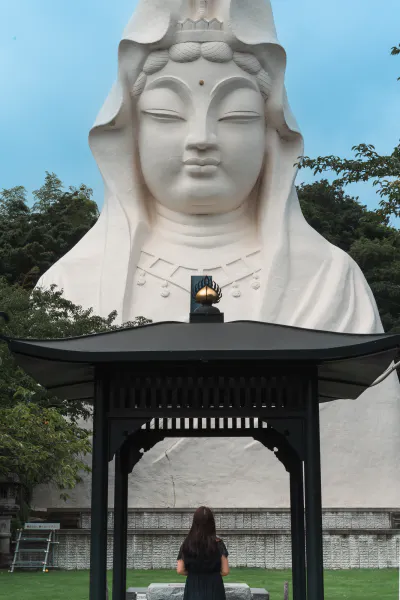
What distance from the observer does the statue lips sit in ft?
47.1

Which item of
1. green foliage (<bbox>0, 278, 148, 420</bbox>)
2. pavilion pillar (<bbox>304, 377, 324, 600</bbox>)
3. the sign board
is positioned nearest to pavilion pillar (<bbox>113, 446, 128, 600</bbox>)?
pavilion pillar (<bbox>304, 377, 324, 600</bbox>)

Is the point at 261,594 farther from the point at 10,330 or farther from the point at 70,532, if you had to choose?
the point at 10,330

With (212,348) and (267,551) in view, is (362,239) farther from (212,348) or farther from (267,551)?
(212,348)

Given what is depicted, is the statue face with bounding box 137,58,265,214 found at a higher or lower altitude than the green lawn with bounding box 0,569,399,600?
higher

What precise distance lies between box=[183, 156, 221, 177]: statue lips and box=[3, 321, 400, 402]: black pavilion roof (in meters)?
9.50

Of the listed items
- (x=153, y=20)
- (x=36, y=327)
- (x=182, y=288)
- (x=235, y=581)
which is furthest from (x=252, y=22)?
(x=235, y=581)

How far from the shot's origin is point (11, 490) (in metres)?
11.8

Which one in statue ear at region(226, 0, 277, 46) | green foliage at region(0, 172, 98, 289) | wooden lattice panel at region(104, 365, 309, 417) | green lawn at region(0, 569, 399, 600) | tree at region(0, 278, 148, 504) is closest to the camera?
wooden lattice panel at region(104, 365, 309, 417)

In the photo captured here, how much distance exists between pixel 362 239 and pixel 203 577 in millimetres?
17919

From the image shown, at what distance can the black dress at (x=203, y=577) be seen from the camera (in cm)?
509

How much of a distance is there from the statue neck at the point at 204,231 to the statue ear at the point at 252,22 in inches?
97.5

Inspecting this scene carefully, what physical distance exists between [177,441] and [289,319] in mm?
2316

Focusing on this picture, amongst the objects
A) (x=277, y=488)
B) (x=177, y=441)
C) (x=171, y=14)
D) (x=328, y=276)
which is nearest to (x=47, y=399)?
(x=177, y=441)

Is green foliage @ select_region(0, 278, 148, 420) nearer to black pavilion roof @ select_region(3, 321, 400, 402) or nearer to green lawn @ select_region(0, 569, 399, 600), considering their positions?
green lawn @ select_region(0, 569, 399, 600)
